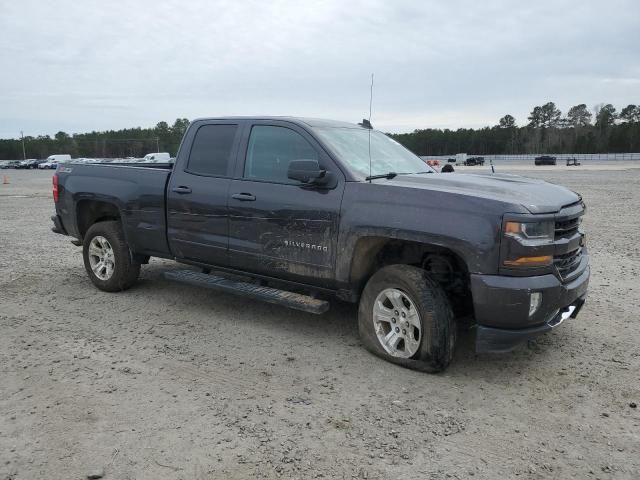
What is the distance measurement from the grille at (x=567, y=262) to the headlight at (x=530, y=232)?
0.25 m

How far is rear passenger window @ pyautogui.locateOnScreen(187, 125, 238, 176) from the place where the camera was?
5.38 metres

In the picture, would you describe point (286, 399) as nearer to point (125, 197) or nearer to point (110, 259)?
point (125, 197)

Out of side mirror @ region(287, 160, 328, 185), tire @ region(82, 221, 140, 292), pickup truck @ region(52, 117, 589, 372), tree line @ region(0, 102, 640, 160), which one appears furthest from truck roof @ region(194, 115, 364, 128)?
tree line @ region(0, 102, 640, 160)

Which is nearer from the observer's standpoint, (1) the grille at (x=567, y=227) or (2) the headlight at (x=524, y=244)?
(2) the headlight at (x=524, y=244)

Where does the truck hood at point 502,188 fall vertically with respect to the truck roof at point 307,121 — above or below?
below

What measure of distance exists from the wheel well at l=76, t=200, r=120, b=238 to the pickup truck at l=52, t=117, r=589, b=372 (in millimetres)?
389

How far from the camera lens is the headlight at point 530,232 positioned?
3.72 meters

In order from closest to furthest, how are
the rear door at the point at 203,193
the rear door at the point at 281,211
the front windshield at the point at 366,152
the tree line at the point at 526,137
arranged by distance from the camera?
1. the rear door at the point at 281,211
2. the front windshield at the point at 366,152
3. the rear door at the point at 203,193
4. the tree line at the point at 526,137

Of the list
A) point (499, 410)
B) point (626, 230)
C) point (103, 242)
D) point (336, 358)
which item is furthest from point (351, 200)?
point (626, 230)

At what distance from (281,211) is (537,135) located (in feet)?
445

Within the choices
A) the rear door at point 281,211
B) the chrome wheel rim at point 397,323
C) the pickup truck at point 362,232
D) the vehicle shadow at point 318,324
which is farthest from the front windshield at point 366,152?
the vehicle shadow at point 318,324

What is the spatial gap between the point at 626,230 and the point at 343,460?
9543mm

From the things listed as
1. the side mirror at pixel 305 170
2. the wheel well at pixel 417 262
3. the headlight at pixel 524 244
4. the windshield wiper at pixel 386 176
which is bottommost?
the wheel well at pixel 417 262

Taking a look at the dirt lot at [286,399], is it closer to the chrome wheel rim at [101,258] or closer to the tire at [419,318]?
the tire at [419,318]
